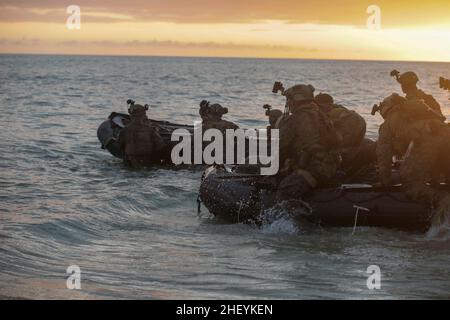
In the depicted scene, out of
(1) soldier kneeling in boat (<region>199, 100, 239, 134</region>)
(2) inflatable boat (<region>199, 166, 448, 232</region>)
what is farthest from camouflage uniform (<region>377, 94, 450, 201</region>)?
(1) soldier kneeling in boat (<region>199, 100, 239, 134</region>)

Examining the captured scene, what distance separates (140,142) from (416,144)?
896 centimetres

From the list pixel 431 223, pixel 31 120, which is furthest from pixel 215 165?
pixel 31 120

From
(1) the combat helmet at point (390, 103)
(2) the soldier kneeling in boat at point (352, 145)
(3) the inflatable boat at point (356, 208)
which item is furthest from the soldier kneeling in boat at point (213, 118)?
(1) the combat helmet at point (390, 103)

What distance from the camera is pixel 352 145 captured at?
13.7m

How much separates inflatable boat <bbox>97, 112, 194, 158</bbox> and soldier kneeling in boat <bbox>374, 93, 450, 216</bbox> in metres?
8.77

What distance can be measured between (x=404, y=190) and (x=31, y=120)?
26046 millimetres

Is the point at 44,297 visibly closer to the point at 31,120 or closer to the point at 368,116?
the point at 31,120

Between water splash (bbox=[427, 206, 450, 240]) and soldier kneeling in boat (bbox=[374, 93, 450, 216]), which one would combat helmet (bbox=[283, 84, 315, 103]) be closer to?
soldier kneeling in boat (bbox=[374, 93, 450, 216])

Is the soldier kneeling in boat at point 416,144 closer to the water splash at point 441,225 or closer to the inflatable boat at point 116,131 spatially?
the water splash at point 441,225

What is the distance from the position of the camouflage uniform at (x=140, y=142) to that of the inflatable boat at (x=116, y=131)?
1.36ft

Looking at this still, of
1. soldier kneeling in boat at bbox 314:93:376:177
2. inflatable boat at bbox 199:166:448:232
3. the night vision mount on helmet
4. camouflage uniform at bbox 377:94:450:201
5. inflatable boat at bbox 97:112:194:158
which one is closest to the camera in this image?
camouflage uniform at bbox 377:94:450:201

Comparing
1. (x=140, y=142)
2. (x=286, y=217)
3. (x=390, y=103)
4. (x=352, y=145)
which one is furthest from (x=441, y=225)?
(x=140, y=142)

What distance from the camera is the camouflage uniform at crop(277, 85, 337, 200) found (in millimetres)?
11648

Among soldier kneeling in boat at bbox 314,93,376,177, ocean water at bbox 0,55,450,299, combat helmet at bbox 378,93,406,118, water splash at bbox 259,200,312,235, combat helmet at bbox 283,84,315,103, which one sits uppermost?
combat helmet at bbox 283,84,315,103
